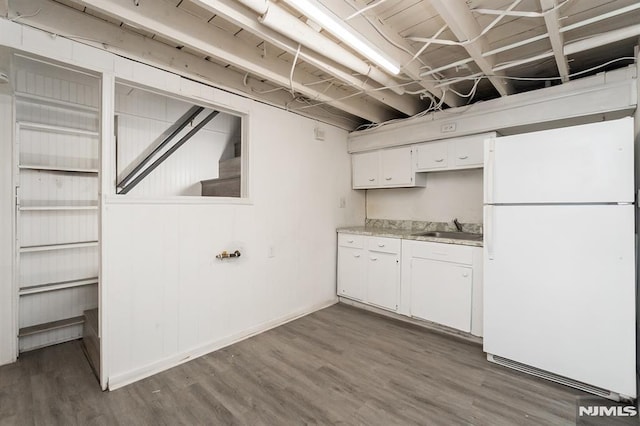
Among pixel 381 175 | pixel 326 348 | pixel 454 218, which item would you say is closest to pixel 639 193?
pixel 454 218

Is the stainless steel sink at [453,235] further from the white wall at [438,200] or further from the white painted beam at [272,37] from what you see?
the white painted beam at [272,37]

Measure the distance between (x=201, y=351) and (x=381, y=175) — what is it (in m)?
2.65

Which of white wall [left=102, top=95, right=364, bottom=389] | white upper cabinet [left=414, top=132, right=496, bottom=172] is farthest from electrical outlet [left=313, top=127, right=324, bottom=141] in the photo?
white upper cabinet [left=414, top=132, right=496, bottom=172]

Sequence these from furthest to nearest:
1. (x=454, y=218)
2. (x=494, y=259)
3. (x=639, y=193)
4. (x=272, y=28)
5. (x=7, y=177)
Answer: (x=454, y=218) < (x=494, y=259) < (x=7, y=177) < (x=639, y=193) < (x=272, y=28)

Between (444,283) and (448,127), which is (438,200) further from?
(444,283)

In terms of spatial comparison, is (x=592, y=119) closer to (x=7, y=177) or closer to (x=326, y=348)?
(x=326, y=348)

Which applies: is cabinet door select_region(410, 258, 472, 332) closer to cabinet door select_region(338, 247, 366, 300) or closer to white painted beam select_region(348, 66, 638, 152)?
cabinet door select_region(338, 247, 366, 300)

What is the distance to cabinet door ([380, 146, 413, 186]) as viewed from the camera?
3.40 m

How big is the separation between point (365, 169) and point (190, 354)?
275 cm

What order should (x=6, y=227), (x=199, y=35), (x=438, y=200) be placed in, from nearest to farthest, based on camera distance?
(x=199, y=35)
(x=6, y=227)
(x=438, y=200)

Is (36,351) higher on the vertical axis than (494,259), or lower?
lower

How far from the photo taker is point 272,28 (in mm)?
1726

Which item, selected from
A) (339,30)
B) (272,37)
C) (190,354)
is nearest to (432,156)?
(339,30)

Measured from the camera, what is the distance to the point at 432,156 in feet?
10.5
